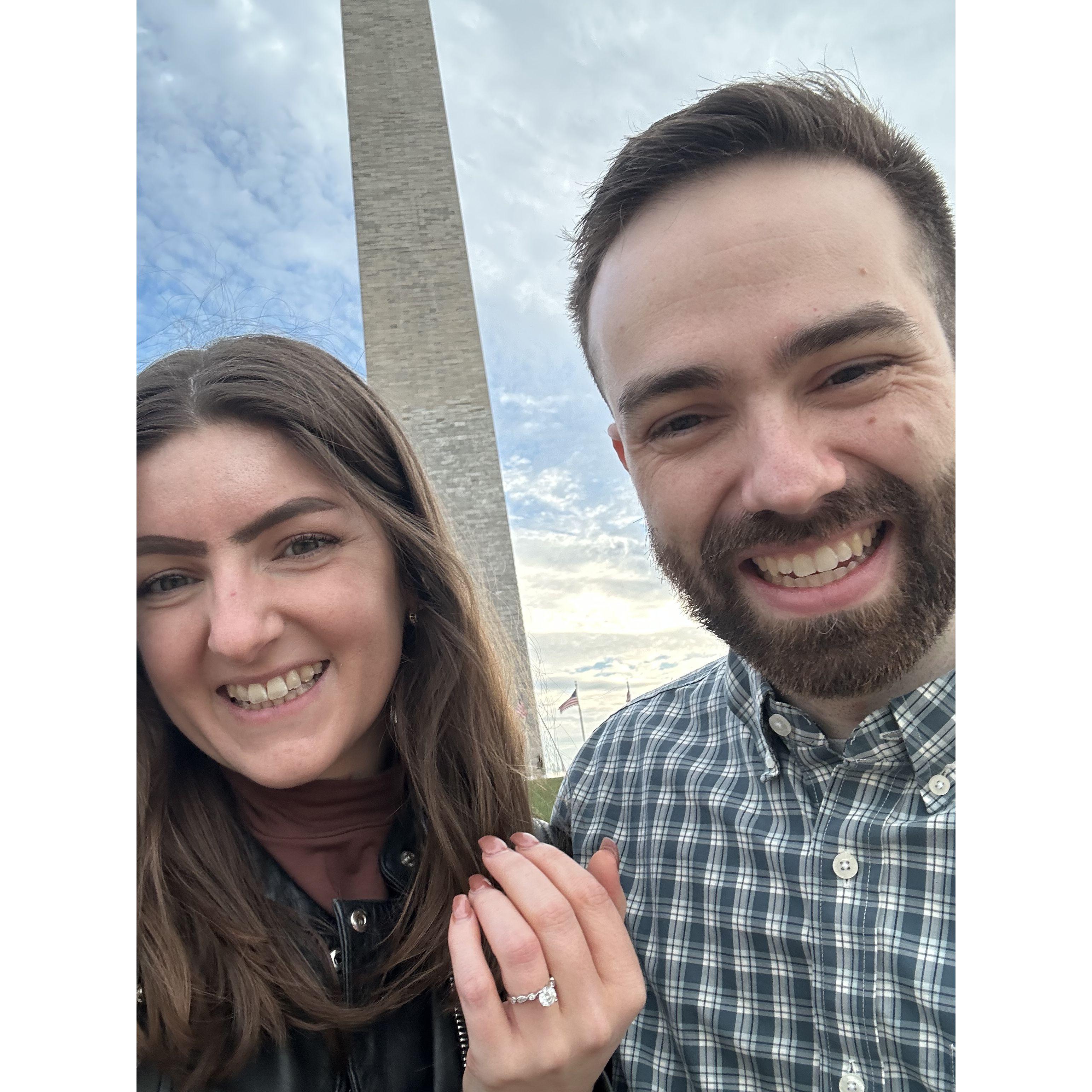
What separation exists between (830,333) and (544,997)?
0.88 m

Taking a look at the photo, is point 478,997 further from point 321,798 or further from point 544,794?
point 544,794

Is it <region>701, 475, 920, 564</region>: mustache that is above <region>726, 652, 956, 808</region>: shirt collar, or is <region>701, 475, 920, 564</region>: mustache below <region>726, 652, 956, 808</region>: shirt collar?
above

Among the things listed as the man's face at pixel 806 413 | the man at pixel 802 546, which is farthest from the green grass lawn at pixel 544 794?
the man's face at pixel 806 413

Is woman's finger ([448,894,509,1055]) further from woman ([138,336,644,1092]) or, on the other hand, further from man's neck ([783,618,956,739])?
man's neck ([783,618,956,739])

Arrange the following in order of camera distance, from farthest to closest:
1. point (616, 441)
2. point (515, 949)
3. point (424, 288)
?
1. point (424, 288)
2. point (616, 441)
3. point (515, 949)

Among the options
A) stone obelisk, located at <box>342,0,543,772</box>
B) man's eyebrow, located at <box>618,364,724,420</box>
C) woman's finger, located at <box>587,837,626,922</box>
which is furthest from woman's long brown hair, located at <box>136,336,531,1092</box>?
stone obelisk, located at <box>342,0,543,772</box>

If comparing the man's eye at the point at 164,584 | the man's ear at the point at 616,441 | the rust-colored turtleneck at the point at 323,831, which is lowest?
the rust-colored turtleneck at the point at 323,831

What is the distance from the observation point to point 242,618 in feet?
3.41

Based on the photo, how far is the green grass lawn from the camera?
4.94 ft

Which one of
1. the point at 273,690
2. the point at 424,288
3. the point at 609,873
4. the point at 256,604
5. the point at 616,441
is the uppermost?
the point at 424,288

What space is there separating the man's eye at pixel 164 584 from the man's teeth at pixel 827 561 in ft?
2.61

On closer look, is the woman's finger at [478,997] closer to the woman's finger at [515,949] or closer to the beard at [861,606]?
the woman's finger at [515,949]

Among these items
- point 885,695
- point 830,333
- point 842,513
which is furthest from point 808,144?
point 885,695

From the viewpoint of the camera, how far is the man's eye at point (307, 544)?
1155 millimetres
